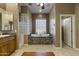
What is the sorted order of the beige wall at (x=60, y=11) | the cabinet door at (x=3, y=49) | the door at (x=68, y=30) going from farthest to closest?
1. the door at (x=68, y=30)
2. the beige wall at (x=60, y=11)
3. the cabinet door at (x=3, y=49)

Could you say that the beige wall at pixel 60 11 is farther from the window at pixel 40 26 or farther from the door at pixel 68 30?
the window at pixel 40 26

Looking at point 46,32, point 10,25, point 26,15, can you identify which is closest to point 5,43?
point 10,25

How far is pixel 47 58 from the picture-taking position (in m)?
0.97

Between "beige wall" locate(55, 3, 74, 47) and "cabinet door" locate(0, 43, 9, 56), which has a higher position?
"beige wall" locate(55, 3, 74, 47)

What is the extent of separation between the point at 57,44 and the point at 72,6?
1.87 m

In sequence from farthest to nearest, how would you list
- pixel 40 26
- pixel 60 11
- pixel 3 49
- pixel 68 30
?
pixel 40 26, pixel 68 30, pixel 60 11, pixel 3 49

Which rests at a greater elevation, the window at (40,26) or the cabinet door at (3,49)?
the window at (40,26)

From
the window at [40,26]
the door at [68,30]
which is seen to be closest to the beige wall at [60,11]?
the door at [68,30]

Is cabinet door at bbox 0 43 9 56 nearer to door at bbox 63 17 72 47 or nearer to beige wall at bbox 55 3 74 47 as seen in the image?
beige wall at bbox 55 3 74 47

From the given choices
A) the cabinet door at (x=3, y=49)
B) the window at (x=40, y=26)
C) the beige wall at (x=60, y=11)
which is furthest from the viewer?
the window at (x=40, y=26)

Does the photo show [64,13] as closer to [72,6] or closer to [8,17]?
[72,6]

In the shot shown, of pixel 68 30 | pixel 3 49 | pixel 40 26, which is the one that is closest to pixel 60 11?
pixel 68 30

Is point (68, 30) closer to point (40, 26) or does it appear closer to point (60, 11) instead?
point (60, 11)

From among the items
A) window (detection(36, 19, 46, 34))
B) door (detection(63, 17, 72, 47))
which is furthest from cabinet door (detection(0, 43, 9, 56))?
window (detection(36, 19, 46, 34))
